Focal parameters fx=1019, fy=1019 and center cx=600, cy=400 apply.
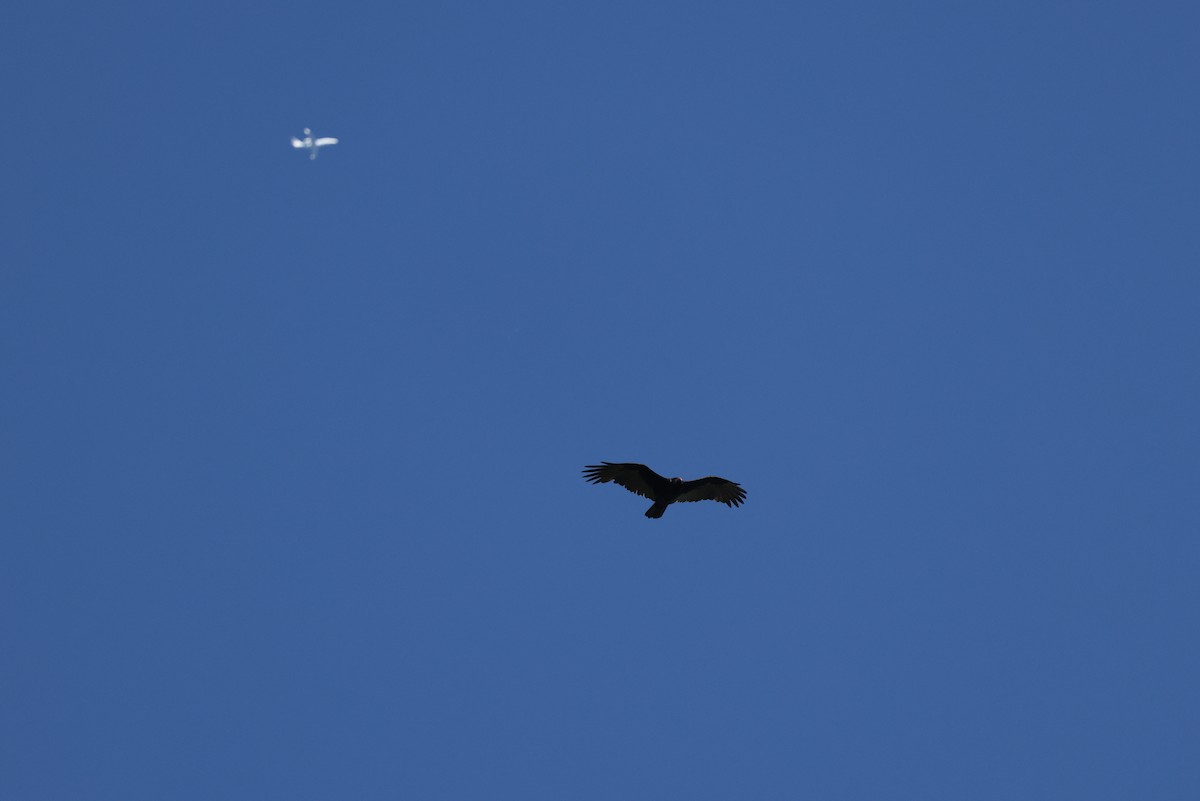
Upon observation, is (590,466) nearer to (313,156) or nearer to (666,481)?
(666,481)

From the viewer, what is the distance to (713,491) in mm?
28953

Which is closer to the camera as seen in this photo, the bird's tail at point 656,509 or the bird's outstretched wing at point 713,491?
the bird's tail at point 656,509

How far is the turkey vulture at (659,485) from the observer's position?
27859 mm

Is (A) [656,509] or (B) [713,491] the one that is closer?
(A) [656,509]

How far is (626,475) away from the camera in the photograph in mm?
28125

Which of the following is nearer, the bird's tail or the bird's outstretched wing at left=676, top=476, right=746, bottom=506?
the bird's tail

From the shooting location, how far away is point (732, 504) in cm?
2930

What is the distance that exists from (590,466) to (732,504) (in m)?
4.51

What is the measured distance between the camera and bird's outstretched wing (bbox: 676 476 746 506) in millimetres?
28484

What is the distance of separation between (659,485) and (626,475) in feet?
3.15

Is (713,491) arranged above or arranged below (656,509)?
above

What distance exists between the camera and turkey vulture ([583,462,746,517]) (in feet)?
91.4

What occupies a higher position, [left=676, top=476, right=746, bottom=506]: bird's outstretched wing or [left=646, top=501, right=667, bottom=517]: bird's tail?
[left=676, top=476, right=746, bottom=506]: bird's outstretched wing

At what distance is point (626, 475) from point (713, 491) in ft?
8.79
